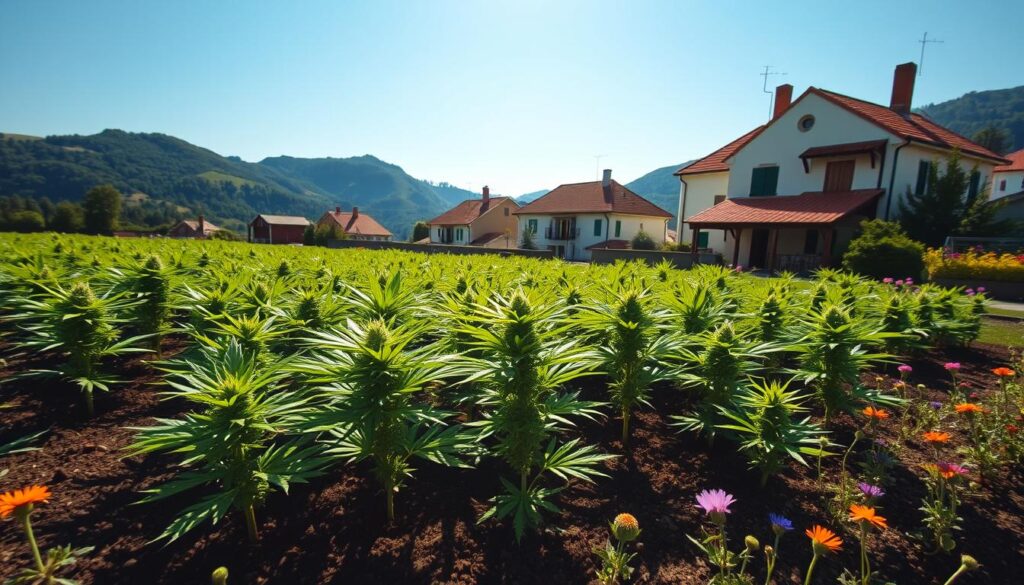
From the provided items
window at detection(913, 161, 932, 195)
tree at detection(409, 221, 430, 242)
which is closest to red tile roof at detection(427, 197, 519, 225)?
tree at detection(409, 221, 430, 242)

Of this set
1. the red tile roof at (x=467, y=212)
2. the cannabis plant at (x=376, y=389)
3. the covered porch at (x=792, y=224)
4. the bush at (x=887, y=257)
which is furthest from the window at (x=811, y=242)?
the red tile roof at (x=467, y=212)

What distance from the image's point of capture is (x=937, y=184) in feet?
68.1

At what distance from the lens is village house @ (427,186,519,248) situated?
54.9 metres

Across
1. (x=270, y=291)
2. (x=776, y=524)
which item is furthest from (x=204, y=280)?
(x=776, y=524)

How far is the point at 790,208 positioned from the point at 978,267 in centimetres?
980

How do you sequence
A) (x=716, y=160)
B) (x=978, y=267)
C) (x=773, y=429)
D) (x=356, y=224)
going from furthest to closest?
(x=356, y=224)
(x=716, y=160)
(x=978, y=267)
(x=773, y=429)

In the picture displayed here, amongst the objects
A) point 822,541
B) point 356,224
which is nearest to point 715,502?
point 822,541

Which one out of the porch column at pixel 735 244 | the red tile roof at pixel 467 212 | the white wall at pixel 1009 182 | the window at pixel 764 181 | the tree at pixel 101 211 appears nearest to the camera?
the porch column at pixel 735 244

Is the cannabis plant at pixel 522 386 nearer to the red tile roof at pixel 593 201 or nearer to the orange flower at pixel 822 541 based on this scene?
the orange flower at pixel 822 541

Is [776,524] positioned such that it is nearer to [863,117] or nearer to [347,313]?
[347,313]

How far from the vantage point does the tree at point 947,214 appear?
2048 centimetres

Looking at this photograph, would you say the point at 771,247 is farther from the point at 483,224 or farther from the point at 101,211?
the point at 101,211

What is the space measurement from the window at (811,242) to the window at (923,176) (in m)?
4.60

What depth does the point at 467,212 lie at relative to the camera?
6109 centimetres
